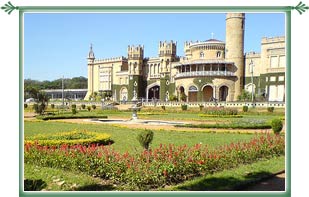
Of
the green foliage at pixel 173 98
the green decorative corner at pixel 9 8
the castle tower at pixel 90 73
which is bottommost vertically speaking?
the green foliage at pixel 173 98

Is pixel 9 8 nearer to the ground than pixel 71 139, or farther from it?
farther from it

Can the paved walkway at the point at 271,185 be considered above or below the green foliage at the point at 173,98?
below

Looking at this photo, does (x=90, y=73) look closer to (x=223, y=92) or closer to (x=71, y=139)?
(x=223, y=92)

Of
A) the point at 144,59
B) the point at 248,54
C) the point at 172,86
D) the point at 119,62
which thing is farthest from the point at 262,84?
the point at 119,62

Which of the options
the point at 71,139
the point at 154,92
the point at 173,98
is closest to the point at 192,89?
the point at 173,98

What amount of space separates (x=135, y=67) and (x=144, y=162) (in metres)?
45.6

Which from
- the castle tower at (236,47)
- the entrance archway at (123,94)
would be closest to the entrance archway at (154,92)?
the entrance archway at (123,94)

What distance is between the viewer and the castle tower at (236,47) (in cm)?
4041

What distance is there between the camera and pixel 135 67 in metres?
51.8

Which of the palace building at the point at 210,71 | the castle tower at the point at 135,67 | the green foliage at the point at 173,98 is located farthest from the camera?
the castle tower at the point at 135,67

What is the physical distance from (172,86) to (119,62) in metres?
13.3

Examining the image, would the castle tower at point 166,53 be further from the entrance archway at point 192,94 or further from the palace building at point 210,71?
the entrance archway at point 192,94

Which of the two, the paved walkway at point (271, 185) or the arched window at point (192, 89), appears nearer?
the paved walkway at point (271, 185)
